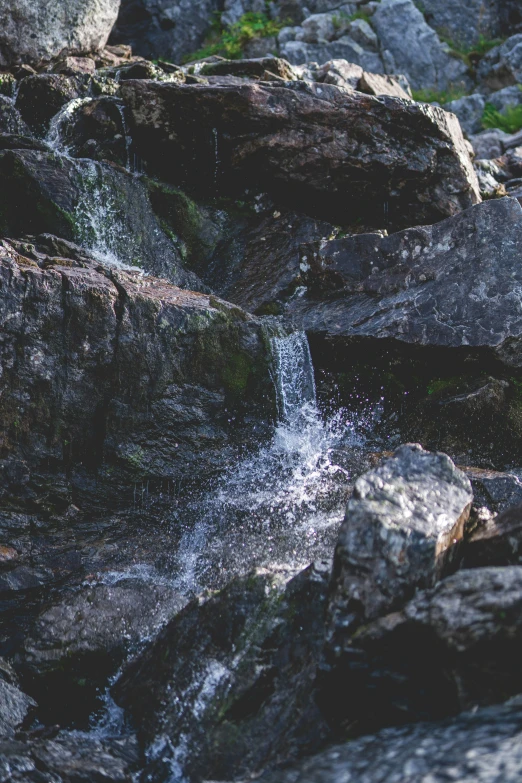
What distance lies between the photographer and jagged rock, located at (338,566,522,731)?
4.35m

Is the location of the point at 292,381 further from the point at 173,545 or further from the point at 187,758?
the point at 187,758

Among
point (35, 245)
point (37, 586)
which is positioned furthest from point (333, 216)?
point (37, 586)

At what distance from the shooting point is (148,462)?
8547 mm

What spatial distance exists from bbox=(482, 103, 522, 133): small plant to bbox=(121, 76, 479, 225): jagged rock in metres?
11.1

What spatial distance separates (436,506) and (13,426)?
4630mm

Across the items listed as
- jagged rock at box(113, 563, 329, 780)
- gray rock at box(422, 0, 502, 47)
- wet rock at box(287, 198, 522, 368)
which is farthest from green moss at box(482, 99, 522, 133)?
jagged rock at box(113, 563, 329, 780)

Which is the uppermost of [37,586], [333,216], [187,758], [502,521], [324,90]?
[324,90]

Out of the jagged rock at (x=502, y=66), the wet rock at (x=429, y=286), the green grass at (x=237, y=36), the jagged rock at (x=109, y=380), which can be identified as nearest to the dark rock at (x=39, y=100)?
the jagged rock at (x=109, y=380)

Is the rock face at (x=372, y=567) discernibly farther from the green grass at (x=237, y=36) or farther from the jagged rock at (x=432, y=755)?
the green grass at (x=237, y=36)

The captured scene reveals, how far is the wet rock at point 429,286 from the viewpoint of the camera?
9266mm

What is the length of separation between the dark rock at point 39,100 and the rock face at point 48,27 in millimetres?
2230

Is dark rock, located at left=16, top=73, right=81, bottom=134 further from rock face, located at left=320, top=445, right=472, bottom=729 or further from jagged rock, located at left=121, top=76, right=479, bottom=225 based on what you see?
rock face, located at left=320, top=445, right=472, bottom=729

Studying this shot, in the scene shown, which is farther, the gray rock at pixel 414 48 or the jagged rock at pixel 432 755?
the gray rock at pixel 414 48

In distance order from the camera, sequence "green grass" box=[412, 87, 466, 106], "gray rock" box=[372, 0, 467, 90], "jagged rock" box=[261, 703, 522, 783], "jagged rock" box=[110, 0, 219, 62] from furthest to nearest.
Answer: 1. "jagged rock" box=[110, 0, 219, 62]
2. "gray rock" box=[372, 0, 467, 90]
3. "green grass" box=[412, 87, 466, 106]
4. "jagged rock" box=[261, 703, 522, 783]
